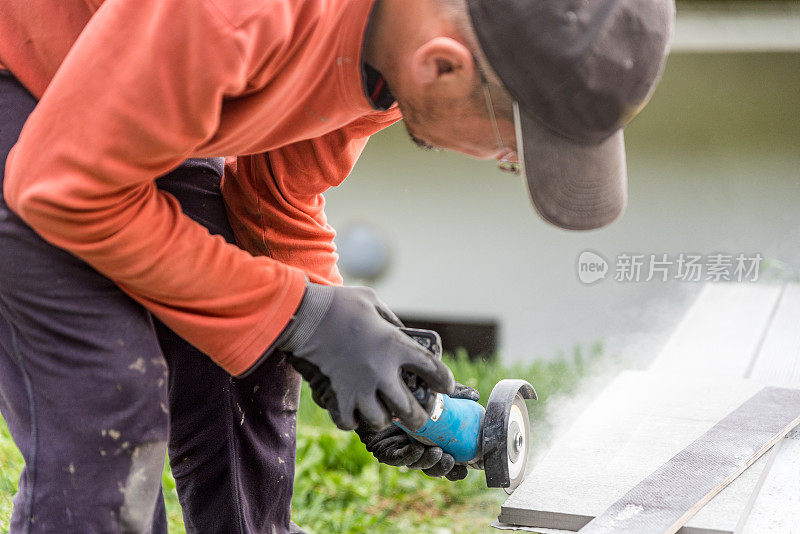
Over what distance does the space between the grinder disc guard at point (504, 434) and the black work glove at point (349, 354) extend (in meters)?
0.38

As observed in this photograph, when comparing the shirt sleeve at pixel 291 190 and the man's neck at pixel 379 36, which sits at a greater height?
the man's neck at pixel 379 36

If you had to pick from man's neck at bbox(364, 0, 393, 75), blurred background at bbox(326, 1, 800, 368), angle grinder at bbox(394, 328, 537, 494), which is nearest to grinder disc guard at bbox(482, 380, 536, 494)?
angle grinder at bbox(394, 328, 537, 494)

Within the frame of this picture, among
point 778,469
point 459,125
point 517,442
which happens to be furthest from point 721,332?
point 459,125

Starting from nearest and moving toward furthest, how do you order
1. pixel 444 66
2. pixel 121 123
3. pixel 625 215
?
1. pixel 121 123
2. pixel 444 66
3. pixel 625 215

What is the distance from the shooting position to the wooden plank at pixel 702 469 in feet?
5.70

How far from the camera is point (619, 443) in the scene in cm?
225

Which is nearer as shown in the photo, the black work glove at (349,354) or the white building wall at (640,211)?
the black work glove at (349,354)

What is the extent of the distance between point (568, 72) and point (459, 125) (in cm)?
20

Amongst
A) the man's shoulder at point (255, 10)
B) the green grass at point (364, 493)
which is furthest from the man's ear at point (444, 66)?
the green grass at point (364, 493)

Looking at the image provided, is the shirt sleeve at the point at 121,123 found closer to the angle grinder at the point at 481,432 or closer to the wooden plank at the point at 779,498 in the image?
the angle grinder at the point at 481,432

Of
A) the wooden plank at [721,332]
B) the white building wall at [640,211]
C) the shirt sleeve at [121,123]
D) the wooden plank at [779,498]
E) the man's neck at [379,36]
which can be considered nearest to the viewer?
the shirt sleeve at [121,123]

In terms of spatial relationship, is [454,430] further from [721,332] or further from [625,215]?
[625,215]

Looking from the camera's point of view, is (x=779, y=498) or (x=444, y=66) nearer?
(x=444, y=66)

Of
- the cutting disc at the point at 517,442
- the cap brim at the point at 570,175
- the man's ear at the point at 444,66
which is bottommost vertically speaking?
the cutting disc at the point at 517,442
